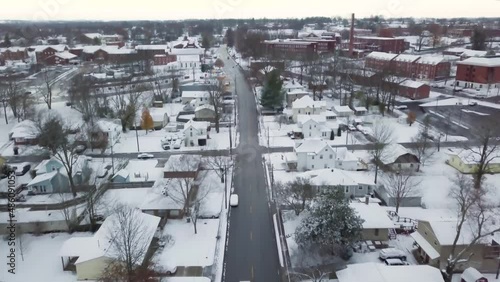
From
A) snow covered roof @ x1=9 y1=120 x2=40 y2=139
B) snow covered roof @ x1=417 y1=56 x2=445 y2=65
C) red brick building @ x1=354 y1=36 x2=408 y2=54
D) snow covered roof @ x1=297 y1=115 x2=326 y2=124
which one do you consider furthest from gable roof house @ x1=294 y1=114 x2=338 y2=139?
red brick building @ x1=354 y1=36 x2=408 y2=54

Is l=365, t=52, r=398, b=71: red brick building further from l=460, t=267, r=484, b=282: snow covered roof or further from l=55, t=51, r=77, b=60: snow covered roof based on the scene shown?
l=55, t=51, r=77, b=60: snow covered roof

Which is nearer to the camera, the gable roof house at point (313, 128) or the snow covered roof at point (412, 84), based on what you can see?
the gable roof house at point (313, 128)

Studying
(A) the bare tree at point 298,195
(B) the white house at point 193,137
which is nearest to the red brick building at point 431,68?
(B) the white house at point 193,137

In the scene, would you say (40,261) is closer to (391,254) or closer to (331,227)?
(331,227)

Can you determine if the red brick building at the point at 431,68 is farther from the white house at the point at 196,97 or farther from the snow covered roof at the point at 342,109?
the white house at the point at 196,97

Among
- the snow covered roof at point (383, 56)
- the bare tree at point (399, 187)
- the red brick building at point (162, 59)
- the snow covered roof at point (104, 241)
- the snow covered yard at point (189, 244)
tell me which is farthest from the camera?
the red brick building at point (162, 59)

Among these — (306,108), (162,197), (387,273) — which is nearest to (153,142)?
(162,197)

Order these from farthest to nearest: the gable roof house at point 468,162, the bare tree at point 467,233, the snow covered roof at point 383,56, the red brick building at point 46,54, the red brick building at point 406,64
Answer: the red brick building at point 46,54 < the snow covered roof at point 383,56 < the red brick building at point 406,64 < the gable roof house at point 468,162 < the bare tree at point 467,233

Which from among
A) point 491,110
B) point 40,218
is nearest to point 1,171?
point 40,218
